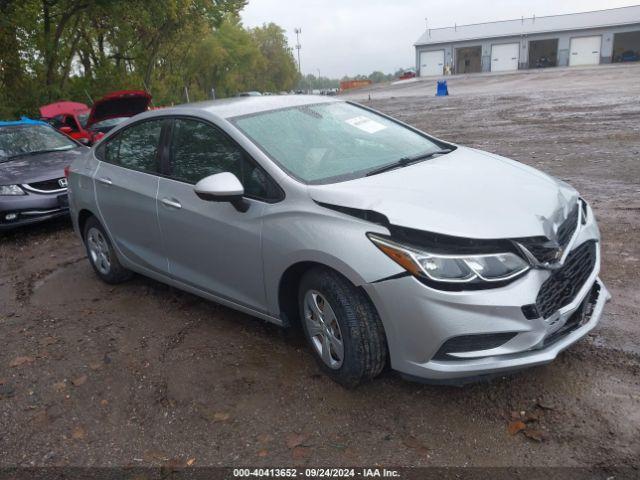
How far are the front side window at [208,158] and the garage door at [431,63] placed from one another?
211ft

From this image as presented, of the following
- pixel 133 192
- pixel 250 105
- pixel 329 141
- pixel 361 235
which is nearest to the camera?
pixel 361 235

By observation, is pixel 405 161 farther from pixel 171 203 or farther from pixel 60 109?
pixel 60 109

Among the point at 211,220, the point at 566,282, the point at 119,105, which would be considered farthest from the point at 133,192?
the point at 119,105

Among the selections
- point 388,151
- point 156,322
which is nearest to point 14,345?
point 156,322

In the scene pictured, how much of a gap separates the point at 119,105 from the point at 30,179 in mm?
4729

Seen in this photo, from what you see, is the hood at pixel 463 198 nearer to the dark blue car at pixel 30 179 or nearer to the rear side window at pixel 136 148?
the rear side window at pixel 136 148

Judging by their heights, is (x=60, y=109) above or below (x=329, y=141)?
above

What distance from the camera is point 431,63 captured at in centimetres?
6462

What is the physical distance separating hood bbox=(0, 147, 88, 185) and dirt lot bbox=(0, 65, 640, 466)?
2.56 meters

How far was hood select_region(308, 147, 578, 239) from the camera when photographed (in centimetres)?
282

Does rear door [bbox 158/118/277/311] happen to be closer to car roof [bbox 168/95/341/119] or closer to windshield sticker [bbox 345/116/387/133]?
car roof [bbox 168/95/341/119]

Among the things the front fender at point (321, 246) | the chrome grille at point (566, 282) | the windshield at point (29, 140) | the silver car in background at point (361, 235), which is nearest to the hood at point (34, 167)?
the windshield at point (29, 140)

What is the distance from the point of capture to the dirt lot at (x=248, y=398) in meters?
2.80

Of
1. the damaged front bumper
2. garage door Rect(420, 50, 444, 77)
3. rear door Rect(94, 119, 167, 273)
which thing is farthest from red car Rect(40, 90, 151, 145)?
garage door Rect(420, 50, 444, 77)
